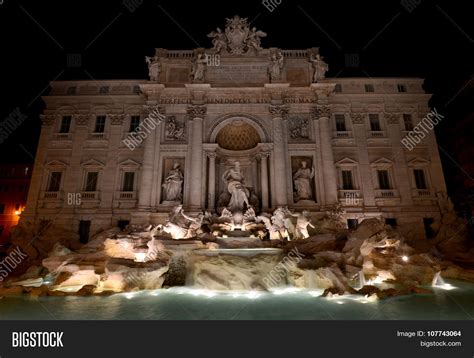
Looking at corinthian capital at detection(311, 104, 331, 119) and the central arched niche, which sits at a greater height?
corinthian capital at detection(311, 104, 331, 119)

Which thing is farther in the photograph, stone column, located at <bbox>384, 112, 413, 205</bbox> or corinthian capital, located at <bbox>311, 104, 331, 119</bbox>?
corinthian capital, located at <bbox>311, 104, 331, 119</bbox>

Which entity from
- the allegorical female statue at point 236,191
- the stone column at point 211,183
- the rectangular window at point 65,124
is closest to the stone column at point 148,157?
the stone column at point 211,183

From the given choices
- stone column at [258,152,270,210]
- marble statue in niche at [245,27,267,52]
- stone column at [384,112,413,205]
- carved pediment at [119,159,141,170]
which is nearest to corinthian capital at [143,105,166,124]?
carved pediment at [119,159,141,170]

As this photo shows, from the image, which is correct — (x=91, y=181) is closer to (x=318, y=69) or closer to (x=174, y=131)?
(x=174, y=131)

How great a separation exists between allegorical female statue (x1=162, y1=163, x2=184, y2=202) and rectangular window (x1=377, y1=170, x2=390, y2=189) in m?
14.9

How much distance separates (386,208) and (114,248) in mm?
18011

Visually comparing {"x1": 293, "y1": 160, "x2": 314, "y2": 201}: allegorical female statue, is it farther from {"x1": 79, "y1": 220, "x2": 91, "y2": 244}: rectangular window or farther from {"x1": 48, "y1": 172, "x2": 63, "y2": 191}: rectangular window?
{"x1": 48, "y1": 172, "x2": 63, "y2": 191}: rectangular window

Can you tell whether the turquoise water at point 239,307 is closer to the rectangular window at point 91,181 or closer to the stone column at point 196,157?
the stone column at point 196,157

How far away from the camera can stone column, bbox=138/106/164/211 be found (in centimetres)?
1836

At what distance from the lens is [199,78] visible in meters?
20.4

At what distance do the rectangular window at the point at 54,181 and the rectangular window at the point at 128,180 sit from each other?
4.82m

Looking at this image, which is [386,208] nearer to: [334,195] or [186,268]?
[334,195]

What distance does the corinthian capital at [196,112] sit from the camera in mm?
19934
